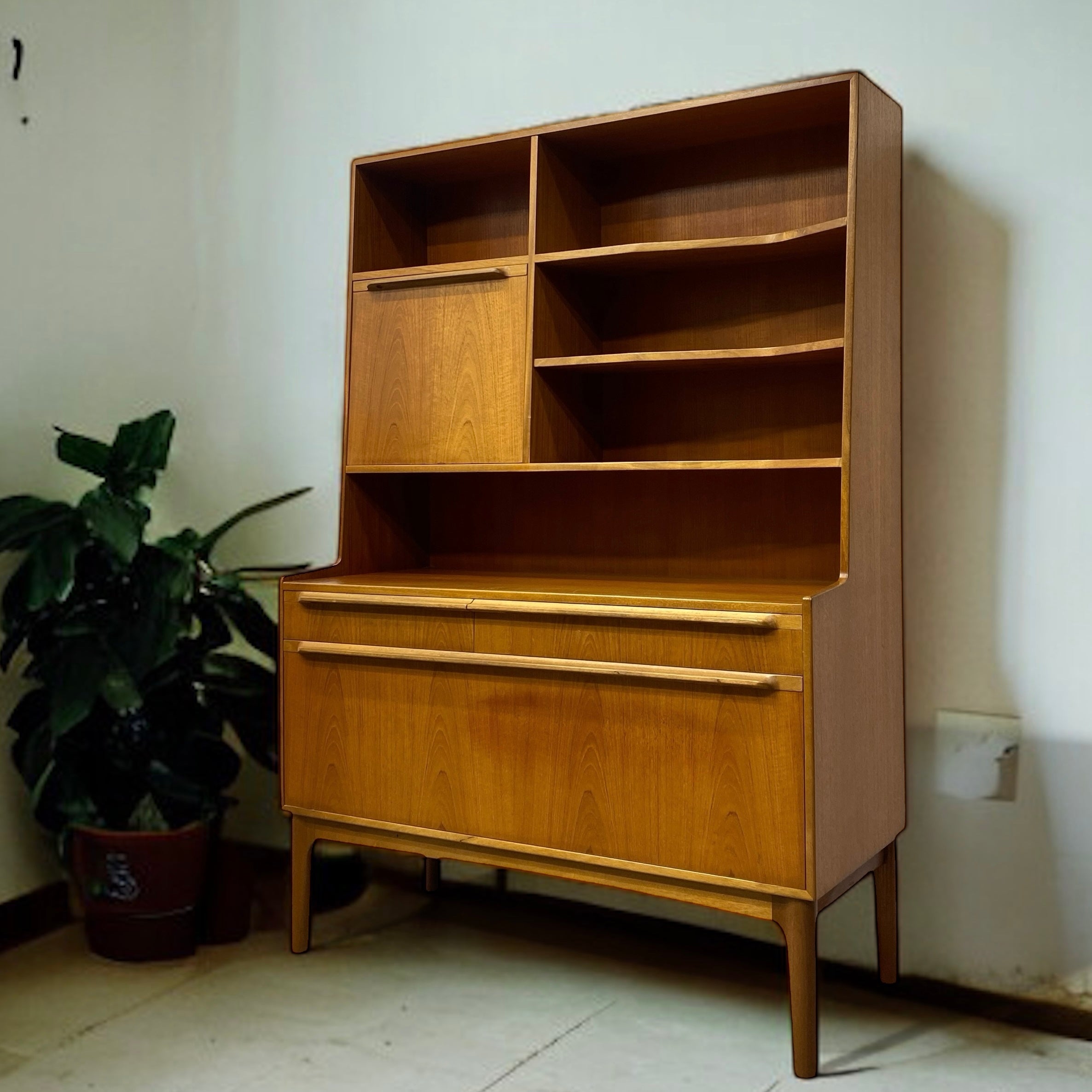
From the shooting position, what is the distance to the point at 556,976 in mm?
2682

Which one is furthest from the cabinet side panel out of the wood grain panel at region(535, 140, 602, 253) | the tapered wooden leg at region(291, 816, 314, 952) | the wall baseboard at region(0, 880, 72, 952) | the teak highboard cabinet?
the wall baseboard at region(0, 880, 72, 952)

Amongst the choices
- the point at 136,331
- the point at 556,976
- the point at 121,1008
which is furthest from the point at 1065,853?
the point at 136,331

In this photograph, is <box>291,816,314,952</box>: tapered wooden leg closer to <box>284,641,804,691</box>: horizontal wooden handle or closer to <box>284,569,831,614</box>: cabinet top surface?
<box>284,641,804,691</box>: horizontal wooden handle

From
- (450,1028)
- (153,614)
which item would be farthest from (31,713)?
(450,1028)

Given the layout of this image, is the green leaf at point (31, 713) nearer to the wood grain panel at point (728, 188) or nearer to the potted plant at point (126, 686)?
the potted plant at point (126, 686)

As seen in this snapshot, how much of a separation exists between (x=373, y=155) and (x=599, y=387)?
68 centimetres

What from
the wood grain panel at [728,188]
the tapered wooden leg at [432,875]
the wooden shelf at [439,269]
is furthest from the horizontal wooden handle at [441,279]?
the tapered wooden leg at [432,875]

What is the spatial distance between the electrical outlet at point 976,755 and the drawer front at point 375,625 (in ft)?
3.04

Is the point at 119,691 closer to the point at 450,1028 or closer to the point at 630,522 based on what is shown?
the point at 450,1028

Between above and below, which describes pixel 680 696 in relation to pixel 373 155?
below

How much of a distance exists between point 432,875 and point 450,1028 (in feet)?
2.29

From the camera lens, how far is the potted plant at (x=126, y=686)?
2.65m

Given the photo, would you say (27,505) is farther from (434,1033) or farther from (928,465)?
(928,465)

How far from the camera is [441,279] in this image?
2.69 meters
